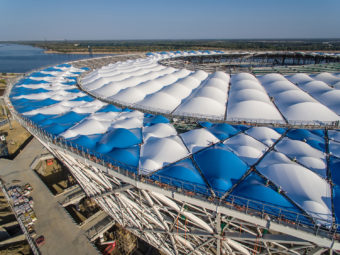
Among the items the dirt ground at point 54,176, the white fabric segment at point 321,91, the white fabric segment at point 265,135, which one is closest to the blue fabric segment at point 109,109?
the dirt ground at point 54,176

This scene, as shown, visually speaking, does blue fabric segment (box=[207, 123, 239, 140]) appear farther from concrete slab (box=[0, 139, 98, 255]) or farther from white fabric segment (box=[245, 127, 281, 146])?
concrete slab (box=[0, 139, 98, 255])

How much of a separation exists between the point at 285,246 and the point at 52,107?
30333 mm

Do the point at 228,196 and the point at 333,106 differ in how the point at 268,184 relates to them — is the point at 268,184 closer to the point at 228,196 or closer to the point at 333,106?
the point at 228,196

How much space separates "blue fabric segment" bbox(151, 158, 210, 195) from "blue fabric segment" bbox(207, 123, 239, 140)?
19.7 ft

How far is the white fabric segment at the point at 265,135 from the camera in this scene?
20.7 m

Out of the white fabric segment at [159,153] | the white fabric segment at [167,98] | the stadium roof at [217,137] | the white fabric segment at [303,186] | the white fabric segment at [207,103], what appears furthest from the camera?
the white fabric segment at [167,98]

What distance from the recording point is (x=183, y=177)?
1570 centimetres

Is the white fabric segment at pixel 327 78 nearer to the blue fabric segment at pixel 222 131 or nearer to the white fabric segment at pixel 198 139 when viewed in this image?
the blue fabric segment at pixel 222 131

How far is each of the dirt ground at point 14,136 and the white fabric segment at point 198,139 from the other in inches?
1330

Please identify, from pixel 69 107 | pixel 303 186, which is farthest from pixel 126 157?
pixel 69 107

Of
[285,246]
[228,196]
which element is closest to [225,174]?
[228,196]

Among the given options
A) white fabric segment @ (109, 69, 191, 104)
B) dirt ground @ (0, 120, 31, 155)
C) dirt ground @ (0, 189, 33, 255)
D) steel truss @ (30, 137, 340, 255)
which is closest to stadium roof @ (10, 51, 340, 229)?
white fabric segment @ (109, 69, 191, 104)

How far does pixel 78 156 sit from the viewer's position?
18938 millimetres

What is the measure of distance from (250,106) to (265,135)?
8.09 metres
